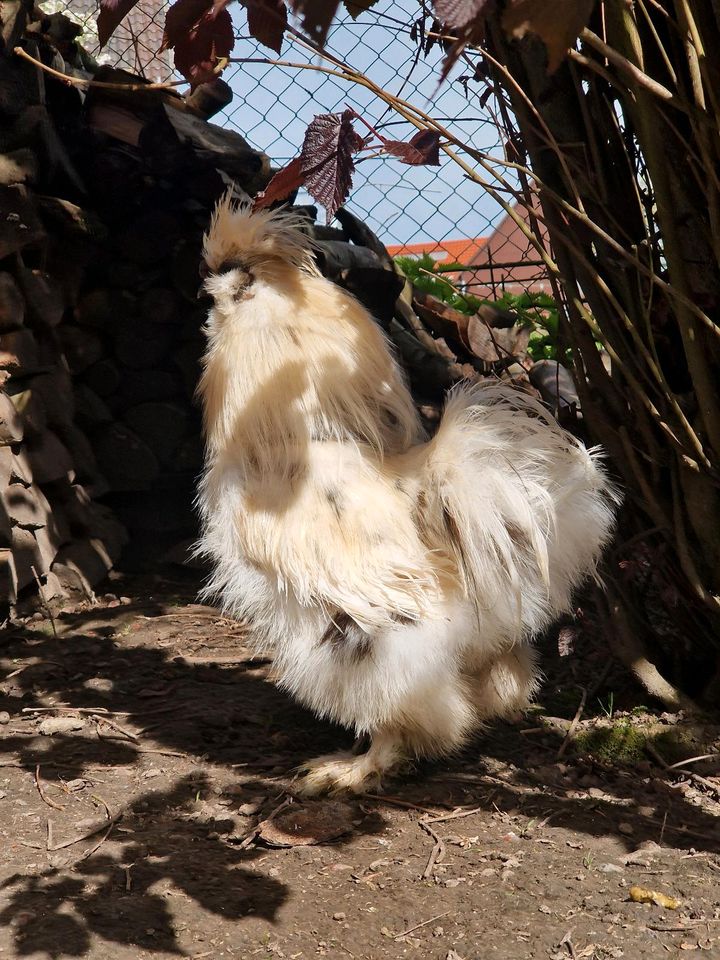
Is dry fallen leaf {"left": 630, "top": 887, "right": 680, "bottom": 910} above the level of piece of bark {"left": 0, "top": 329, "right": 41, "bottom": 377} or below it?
below

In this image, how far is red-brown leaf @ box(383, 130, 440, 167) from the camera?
6.95 feet

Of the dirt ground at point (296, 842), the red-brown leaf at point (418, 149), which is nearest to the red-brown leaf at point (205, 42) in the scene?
the red-brown leaf at point (418, 149)

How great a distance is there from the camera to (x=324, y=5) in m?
0.88

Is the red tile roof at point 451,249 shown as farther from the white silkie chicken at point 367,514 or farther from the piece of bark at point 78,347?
the white silkie chicken at point 367,514

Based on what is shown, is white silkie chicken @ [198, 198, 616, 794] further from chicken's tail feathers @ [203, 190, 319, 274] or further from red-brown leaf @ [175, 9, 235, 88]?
red-brown leaf @ [175, 9, 235, 88]

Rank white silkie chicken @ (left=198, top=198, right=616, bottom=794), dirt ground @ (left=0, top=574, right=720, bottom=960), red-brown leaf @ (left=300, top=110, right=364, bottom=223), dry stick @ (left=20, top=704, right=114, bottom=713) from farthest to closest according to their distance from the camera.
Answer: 1. dry stick @ (left=20, top=704, right=114, bottom=713)
2. white silkie chicken @ (left=198, top=198, right=616, bottom=794)
3. dirt ground @ (left=0, top=574, right=720, bottom=960)
4. red-brown leaf @ (left=300, top=110, right=364, bottom=223)

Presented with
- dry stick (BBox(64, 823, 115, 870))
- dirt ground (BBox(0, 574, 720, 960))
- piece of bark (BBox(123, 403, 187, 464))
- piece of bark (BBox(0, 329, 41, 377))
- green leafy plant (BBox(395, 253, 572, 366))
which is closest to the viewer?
dirt ground (BBox(0, 574, 720, 960))

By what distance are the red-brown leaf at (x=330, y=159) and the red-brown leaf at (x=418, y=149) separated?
110 millimetres

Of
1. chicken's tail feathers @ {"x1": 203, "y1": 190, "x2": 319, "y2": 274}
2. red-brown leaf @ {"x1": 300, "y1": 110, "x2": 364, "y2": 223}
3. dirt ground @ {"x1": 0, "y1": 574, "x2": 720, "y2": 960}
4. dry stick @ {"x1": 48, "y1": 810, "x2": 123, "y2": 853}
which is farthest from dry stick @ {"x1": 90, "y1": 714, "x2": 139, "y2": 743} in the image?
red-brown leaf @ {"x1": 300, "y1": 110, "x2": 364, "y2": 223}

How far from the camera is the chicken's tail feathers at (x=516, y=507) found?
2.69 meters

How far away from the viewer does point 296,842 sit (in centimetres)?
264

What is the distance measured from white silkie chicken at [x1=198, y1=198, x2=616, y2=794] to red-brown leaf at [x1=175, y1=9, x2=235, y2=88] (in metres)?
1.28

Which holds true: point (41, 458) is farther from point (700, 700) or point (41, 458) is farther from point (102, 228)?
point (700, 700)

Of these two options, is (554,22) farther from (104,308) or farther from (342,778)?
(104,308)
